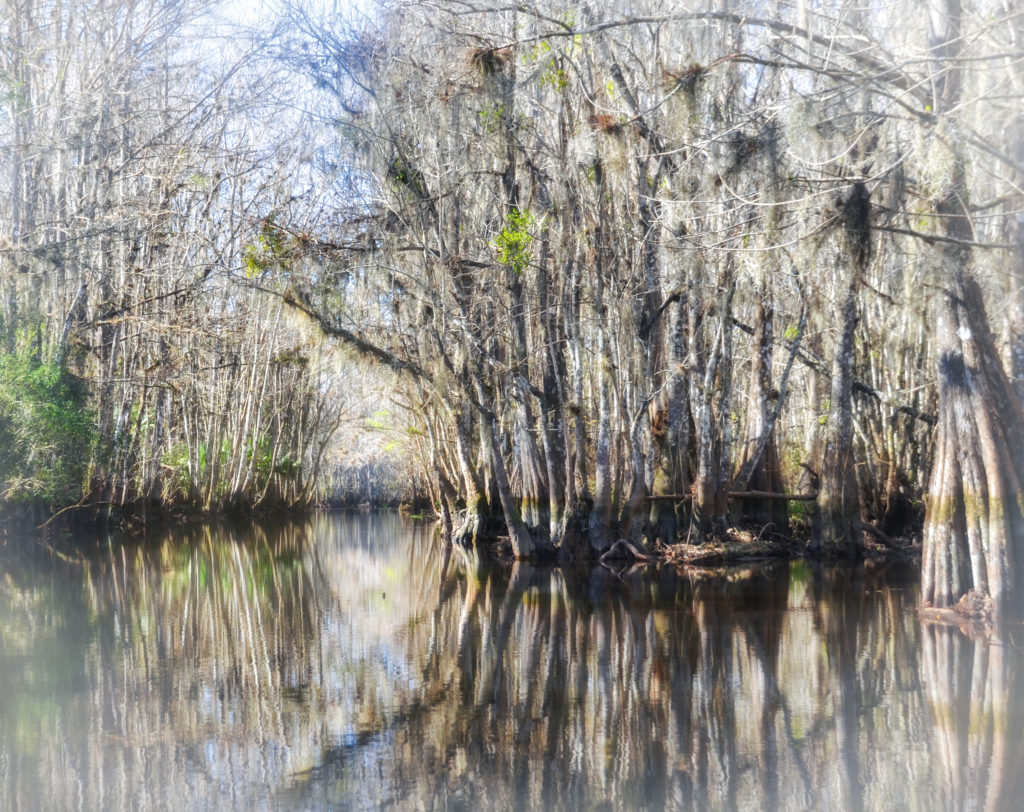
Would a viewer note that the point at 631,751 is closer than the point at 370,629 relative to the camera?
Yes

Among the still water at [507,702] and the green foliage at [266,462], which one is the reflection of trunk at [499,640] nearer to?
the still water at [507,702]

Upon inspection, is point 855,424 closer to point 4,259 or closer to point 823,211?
point 823,211

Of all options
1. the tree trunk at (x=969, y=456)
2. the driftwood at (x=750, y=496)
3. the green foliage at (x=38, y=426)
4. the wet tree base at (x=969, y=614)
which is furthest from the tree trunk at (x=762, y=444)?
the green foliage at (x=38, y=426)

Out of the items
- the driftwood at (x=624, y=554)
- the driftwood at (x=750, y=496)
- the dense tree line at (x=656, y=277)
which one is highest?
the dense tree line at (x=656, y=277)

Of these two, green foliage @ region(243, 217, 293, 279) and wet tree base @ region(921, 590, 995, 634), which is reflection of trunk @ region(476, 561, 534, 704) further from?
green foliage @ region(243, 217, 293, 279)

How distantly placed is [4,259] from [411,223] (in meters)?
8.66

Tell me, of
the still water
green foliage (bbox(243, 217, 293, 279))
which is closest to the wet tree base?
the still water

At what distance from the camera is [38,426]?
2097 cm

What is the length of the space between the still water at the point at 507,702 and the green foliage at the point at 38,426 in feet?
26.9

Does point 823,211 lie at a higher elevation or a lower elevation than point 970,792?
higher

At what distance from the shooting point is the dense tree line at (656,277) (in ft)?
32.9

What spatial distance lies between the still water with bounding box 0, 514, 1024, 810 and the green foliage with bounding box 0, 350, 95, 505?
323 inches

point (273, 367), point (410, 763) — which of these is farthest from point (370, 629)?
point (273, 367)

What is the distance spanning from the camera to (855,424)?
20.1 m
